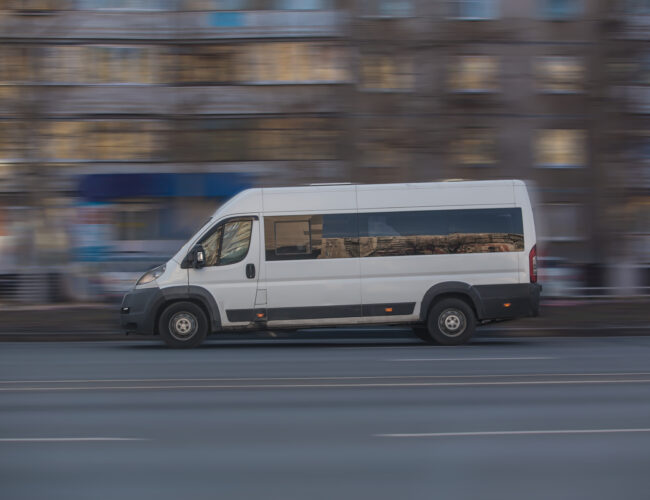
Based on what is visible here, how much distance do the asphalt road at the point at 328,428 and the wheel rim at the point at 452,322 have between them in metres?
1.91

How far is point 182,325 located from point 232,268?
110 cm

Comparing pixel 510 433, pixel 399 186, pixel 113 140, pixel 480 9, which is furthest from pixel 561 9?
pixel 510 433

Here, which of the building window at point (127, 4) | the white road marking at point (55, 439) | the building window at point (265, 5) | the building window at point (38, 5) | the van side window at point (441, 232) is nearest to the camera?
the white road marking at point (55, 439)

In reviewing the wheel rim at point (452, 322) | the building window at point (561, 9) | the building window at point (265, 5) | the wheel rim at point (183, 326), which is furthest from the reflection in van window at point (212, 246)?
the building window at point (561, 9)

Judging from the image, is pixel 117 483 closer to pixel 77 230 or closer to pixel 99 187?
pixel 77 230

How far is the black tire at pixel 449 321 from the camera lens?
1353 centimetres

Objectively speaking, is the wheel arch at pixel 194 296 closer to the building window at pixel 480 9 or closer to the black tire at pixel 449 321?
the black tire at pixel 449 321

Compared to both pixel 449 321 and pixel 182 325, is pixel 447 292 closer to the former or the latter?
pixel 449 321

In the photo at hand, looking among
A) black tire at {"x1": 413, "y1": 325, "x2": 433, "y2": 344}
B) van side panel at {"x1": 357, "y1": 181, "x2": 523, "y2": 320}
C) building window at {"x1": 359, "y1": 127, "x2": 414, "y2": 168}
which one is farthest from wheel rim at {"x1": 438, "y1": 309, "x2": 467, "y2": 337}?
building window at {"x1": 359, "y1": 127, "x2": 414, "y2": 168}

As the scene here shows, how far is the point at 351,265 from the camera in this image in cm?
1349

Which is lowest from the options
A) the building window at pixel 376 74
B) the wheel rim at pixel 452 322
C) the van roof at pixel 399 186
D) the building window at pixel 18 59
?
the wheel rim at pixel 452 322

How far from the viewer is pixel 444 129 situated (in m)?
19.5

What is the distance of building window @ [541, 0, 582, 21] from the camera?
3306cm

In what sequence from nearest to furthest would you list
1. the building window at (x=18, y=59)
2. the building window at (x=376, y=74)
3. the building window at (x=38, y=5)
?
the building window at (x=38, y=5)
the building window at (x=376, y=74)
the building window at (x=18, y=59)
